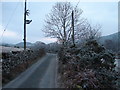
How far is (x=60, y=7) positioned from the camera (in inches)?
1592

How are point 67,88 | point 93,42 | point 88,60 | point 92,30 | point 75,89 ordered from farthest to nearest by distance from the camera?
1. point 92,30
2. point 93,42
3. point 88,60
4. point 67,88
5. point 75,89

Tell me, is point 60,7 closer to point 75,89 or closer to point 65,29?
point 65,29

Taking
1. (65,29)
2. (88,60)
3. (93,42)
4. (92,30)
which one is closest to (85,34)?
(65,29)

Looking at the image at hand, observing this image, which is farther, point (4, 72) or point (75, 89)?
point (4, 72)

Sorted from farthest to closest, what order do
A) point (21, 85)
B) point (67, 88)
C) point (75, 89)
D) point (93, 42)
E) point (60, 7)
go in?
point (60, 7) → point (93, 42) → point (21, 85) → point (67, 88) → point (75, 89)

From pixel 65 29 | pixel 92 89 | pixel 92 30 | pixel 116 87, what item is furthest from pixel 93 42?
pixel 92 30

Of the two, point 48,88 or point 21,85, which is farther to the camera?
point 21,85

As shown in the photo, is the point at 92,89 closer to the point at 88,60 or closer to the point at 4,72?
the point at 88,60

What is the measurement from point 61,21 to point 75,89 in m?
33.2

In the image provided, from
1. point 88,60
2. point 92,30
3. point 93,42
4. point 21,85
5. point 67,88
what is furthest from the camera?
point 92,30

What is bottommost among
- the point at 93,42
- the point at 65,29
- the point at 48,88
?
the point at 48,88

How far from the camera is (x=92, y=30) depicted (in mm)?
52469

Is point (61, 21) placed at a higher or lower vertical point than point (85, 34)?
higher

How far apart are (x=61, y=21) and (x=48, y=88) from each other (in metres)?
31.6
